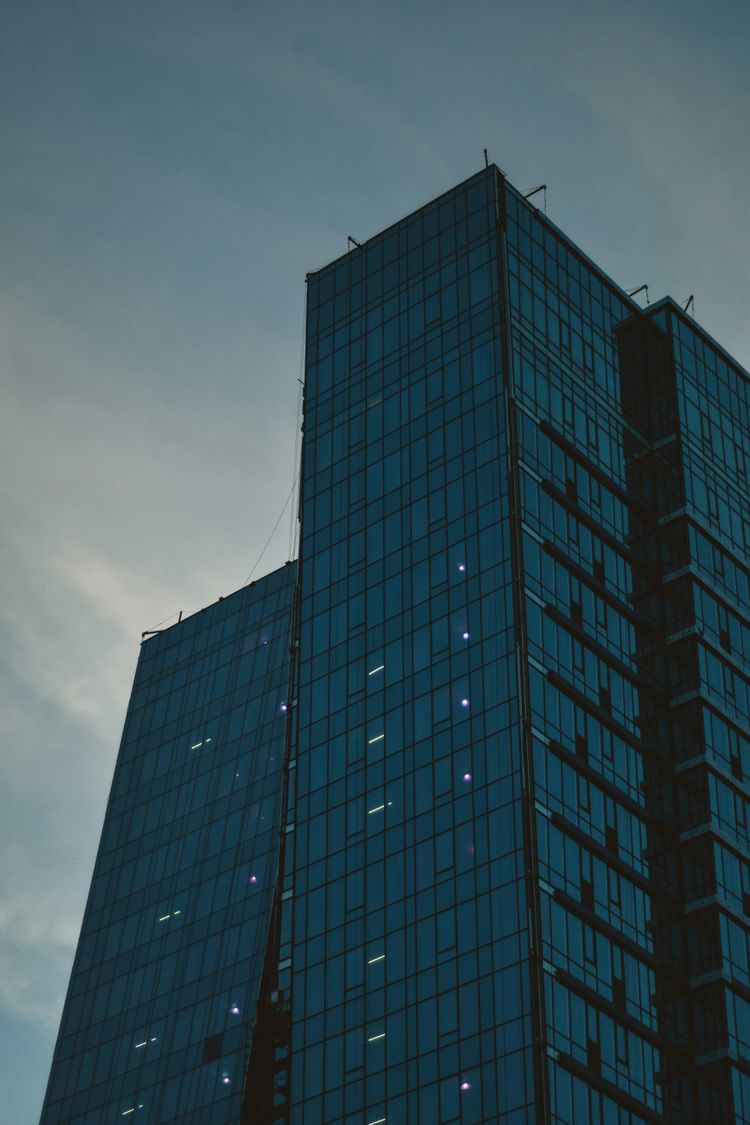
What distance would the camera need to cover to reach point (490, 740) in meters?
118

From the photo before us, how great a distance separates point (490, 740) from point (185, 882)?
61.7 meters

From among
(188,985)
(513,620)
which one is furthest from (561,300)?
(188,985)

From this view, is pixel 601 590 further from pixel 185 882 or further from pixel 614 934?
pixel 185 882

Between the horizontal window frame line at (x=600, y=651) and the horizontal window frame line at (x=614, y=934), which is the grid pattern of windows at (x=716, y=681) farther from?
the horizontal window frame line at (x=600, y=651)

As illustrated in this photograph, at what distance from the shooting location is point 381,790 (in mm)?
123000

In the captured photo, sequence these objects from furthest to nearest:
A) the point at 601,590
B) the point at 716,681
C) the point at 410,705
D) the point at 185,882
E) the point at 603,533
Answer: the point at 185,882 → the point at 716,681 → the point at 603,533 → the point at 601,590 → the point at 410,705

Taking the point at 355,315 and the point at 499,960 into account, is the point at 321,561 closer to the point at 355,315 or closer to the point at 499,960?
the point at 355,315

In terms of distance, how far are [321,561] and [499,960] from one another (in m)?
37.5

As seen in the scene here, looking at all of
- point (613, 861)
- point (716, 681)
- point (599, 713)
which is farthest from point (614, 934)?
point (716, 681)

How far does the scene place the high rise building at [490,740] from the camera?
112500mm

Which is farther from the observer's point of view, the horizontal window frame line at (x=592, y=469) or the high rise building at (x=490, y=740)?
the horizontal window frame line at (x=592, y=469)

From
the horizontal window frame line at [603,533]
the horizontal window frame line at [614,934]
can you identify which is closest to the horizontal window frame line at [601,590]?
the horizontal window frame line at [603,533]

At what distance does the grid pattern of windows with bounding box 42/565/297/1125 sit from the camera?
157375 millimetres

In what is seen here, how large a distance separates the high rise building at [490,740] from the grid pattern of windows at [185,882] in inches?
21.9
